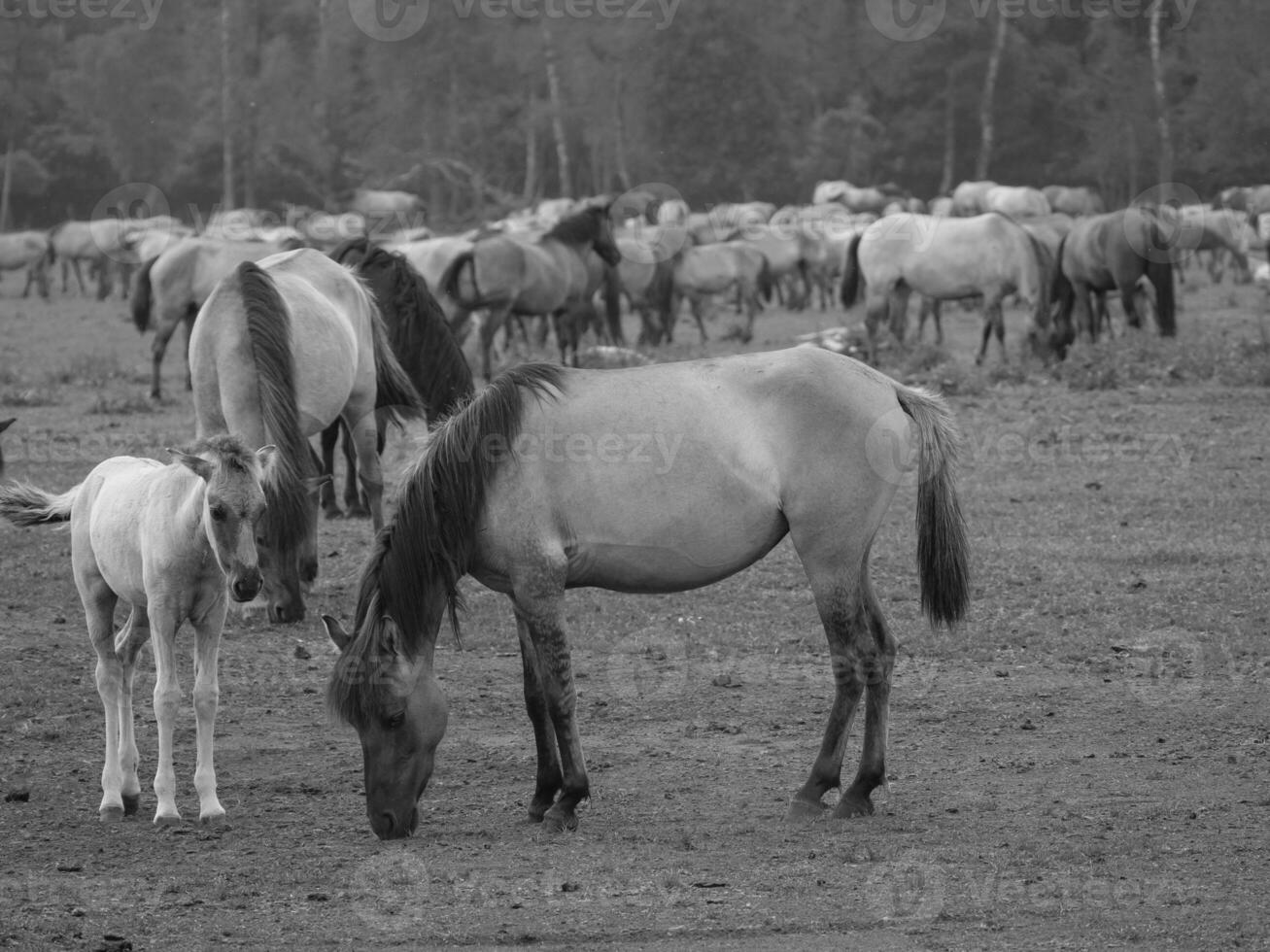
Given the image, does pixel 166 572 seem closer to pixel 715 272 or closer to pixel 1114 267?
pixel 1114 267

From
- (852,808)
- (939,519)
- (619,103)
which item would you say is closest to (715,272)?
(939,519)

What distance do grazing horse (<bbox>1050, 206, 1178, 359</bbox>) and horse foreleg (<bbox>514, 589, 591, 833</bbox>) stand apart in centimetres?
1391

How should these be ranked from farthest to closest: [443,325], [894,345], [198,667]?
[894,345] → [443,325] → [198,667]

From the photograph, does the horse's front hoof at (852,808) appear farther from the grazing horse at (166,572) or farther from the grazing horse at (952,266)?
the grazing horse at (952,266)

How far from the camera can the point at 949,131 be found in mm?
56938

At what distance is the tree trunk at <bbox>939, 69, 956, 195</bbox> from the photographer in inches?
2218

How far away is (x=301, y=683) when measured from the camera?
7730 millimetres

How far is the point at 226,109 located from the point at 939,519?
4936 centimetres

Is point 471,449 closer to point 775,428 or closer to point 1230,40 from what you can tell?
point 775,428

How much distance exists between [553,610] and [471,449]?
612 millimetres

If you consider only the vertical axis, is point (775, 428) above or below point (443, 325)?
above

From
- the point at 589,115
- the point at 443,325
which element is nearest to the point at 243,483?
the point at 443,325

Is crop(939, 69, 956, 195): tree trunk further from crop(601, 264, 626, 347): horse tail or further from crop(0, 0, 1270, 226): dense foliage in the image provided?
crop(601, 264, 626, 347): horse tail

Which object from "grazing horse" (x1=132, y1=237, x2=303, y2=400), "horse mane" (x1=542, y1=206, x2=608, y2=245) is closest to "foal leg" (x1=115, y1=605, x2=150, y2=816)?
"grazing horse" (x1=132, y1=237, x2=303, y2=400)
